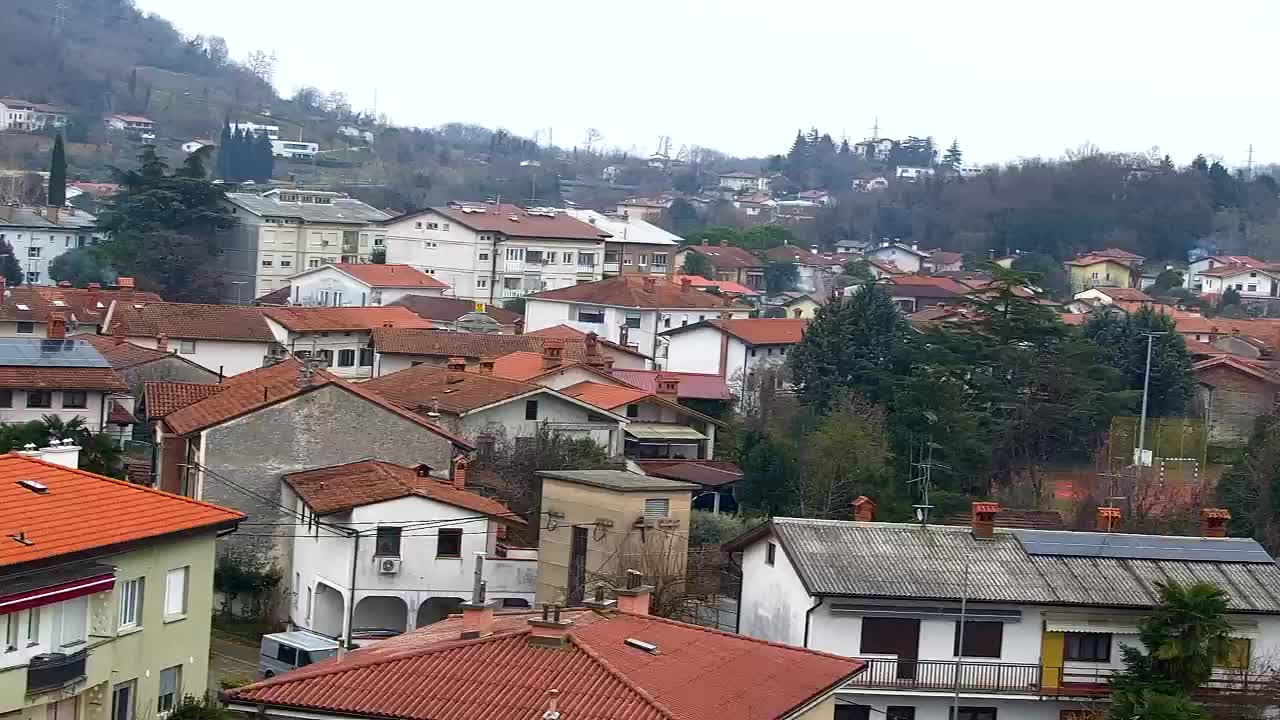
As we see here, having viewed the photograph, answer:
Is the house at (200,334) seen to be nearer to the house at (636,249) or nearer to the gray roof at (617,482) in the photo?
the gray roof at (617,482)

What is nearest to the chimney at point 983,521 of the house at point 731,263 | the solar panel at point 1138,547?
the solar panel at point 1138,547

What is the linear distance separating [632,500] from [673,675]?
1108 centimetres

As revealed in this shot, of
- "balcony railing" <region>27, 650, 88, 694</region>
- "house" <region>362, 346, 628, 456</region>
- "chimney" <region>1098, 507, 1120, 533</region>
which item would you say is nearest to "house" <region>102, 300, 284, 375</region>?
"house" <region>362, 346, 628, 456</region>

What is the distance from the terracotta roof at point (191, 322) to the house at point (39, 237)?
26.1m

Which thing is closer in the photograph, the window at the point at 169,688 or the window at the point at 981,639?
the window at the point at 169,688

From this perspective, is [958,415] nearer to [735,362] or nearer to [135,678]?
[735,362]

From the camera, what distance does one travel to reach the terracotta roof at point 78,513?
14062mm

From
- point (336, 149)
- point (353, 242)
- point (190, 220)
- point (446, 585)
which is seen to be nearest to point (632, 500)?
point (446, 585)

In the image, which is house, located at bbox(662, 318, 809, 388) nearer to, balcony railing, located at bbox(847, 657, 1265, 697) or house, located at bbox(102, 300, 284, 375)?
house, located at bbox(102, 300, 284, 375)

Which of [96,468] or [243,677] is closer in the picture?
[243,677]

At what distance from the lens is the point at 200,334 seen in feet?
149

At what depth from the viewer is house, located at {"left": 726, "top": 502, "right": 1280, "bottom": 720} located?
21219mm

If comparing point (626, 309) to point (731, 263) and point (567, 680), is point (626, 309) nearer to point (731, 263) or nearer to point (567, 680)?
point (731, 263)

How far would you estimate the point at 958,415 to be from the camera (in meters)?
36.4
